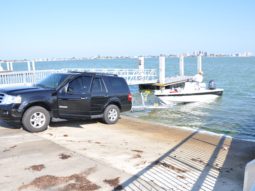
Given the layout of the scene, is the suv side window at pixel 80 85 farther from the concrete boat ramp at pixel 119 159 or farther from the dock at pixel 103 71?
the dock at pixel 103 71

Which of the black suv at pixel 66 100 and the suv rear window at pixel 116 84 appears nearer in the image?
the black suv at pixel 66 100

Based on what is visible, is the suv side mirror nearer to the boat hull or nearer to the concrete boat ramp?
the concrete boat ramp

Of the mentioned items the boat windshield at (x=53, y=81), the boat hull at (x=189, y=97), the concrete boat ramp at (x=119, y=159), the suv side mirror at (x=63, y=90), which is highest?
the boat windshield at (x=53, y=81)

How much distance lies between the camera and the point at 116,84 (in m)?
11.0

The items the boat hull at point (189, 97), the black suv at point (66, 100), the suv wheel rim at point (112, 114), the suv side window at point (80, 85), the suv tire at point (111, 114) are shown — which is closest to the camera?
the black suv at point (66, 100)

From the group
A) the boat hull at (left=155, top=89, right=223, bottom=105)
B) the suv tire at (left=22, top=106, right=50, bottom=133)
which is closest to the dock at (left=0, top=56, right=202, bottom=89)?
the boat hull at (left=155, top=89, right=223, bottom=105)

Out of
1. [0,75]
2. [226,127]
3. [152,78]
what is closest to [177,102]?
[152,78]

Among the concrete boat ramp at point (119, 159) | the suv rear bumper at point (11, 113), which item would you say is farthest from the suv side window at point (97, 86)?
the suv rear bumper at point (11, 113)

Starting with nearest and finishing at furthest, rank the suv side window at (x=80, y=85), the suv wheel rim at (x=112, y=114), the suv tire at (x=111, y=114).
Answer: the suv side window at (x=80, y=85) < the suv tire at (x=111, y=114) < the suv wheel rim at (x=112, y=114)

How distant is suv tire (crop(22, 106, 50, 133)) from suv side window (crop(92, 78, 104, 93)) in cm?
183

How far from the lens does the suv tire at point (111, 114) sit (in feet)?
35.0

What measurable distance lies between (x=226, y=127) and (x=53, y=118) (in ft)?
31.5

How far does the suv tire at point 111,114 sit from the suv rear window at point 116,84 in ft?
2.03

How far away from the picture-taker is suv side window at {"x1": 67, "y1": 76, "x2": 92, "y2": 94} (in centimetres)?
981
